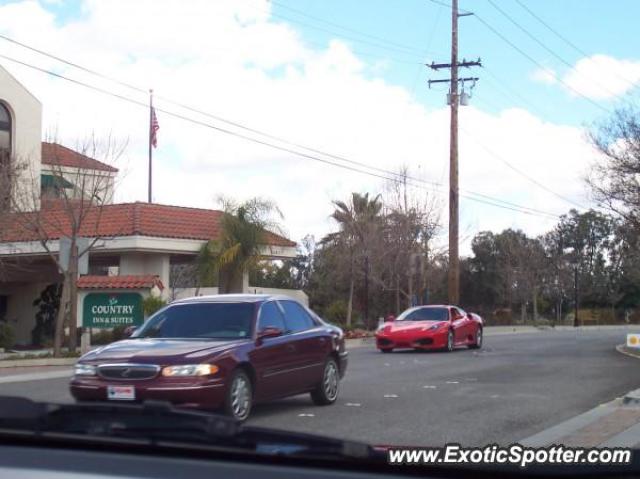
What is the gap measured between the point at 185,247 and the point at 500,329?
22.7 m

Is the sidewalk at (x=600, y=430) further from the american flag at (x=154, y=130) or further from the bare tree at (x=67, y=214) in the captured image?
the american flag at (x=154, y=130)

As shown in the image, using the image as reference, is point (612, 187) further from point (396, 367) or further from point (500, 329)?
point (500, 329)

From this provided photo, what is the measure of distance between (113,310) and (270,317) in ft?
41.0

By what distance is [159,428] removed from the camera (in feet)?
11.8

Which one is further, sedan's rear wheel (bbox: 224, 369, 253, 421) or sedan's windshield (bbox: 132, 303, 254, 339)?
sedan's windshield (bbox: 132, 303, 254, 339)

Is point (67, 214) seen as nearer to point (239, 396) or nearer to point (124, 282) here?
point (124, 282)

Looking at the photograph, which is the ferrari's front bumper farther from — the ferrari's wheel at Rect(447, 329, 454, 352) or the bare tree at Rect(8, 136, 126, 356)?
the bare tree at Rect(8, 136, 126, 356)

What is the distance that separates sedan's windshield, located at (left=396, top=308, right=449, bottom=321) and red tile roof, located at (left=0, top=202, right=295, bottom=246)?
8.36m

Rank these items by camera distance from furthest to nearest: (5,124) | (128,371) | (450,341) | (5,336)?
(5,124)
(5,336)
(450,341)
(128,371)

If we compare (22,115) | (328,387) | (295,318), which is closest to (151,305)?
(328,387)

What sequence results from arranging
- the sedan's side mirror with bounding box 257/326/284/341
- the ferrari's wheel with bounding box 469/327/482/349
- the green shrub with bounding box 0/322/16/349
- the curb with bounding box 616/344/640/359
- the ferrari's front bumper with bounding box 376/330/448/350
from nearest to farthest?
the sedan's side mirror with bounding box 257/326/284/341 < the curb with bounding box 616/344/640/359 < the ferrari's front bumper with bounding box 376/330/448/350 < the ferrari's wheel with bounding box 469/327/482/349 < the green shrub with bounding box 0/322/16/349

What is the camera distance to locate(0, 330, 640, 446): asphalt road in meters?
9.96

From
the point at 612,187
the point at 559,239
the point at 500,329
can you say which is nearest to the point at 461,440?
the point at 612,187

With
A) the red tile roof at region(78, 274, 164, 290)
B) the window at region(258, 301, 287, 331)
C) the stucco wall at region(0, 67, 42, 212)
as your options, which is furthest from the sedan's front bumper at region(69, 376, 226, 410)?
the stucco wall at region(0, 67, 42, 212)
